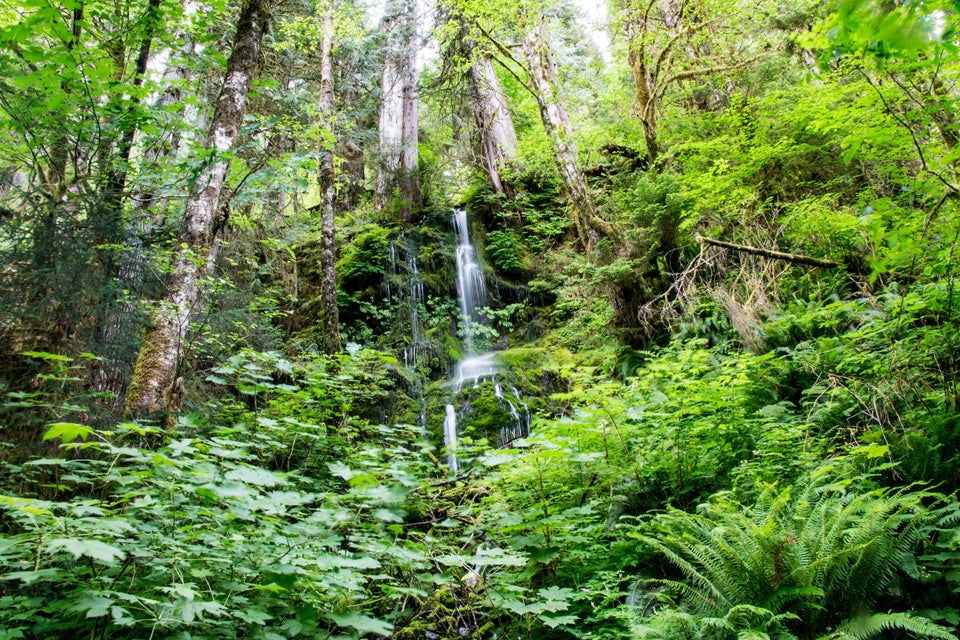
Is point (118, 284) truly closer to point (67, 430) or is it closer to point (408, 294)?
point (67, 430)

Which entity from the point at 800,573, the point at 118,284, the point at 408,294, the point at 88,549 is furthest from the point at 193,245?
the point at 408,294

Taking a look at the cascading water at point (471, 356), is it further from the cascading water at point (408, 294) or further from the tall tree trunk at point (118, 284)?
the tall tree trunk at point (118, 284)

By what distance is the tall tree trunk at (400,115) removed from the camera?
14.1m

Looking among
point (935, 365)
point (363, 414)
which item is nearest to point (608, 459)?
point (935, 365)

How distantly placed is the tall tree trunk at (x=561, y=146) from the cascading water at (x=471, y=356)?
10.1 ft

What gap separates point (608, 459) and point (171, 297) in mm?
3954

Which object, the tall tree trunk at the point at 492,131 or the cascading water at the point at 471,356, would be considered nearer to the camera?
the cascading water at the point at 471,356

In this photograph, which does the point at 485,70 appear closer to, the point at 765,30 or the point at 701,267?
the point at 765,30

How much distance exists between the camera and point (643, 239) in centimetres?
753

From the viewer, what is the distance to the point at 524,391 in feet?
28.2

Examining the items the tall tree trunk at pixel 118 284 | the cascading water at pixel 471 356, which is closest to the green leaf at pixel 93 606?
the tall tree trunk at pixel 118 284

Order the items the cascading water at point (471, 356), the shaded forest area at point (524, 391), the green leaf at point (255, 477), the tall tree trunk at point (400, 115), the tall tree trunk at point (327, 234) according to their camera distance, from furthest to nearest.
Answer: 1. the tall tree trunk at point (400, 115)
2. the cascading water at point (471, 356)
3. the tall tree trunk at point (327, 234)
4. the shaded forest area at point (524, 391)
5. the green leaf at point (255, 477)

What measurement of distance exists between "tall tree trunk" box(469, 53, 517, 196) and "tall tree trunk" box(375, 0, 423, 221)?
214 centimetres

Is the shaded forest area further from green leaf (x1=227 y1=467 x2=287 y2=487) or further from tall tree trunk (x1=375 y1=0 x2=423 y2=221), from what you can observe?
tall tree trunk (x1=375 y1=0 x2=423 y2=221)
